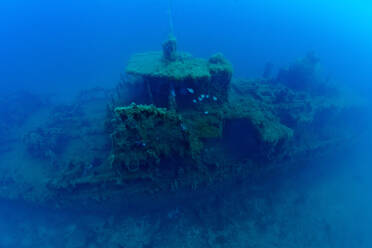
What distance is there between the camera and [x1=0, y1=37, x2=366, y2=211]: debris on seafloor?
231 inches

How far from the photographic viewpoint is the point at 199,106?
313 inches

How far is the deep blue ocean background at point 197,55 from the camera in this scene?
10984 millimetres

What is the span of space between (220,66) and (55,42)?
38.9 meters

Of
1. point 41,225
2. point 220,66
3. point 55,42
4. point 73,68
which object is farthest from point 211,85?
point 55,42

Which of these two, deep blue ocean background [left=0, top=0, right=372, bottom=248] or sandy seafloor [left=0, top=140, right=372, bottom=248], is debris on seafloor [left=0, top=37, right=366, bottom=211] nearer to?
sandy seafloor [left=0, top=140, right=372, bottom=248]

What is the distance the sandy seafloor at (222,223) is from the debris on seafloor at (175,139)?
5.90 feet

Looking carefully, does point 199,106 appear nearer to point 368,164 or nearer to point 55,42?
point 368,164

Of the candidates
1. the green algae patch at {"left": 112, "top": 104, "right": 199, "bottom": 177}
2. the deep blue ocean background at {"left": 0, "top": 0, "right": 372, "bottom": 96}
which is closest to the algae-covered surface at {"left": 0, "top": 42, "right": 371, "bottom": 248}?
the green algae patch at {"left": 112, "top": 104, "right": 199, "bottom": 177}

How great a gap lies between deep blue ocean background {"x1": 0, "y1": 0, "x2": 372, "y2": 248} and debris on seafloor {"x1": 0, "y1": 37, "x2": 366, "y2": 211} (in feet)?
7.84

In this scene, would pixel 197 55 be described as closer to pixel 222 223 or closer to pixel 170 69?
pixel 222 223

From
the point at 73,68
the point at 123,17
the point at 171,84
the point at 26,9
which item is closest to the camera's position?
the point at 171,84

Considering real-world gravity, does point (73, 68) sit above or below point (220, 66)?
above

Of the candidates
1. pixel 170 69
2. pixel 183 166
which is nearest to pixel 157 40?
pixel 170 69

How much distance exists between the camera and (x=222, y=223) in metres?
10.0
